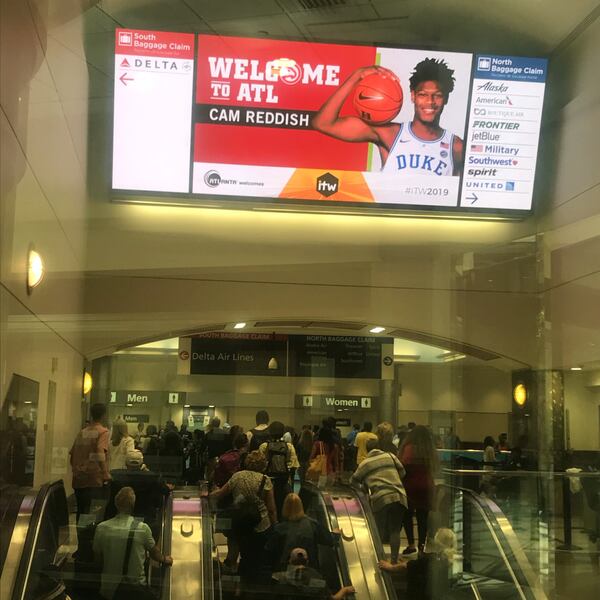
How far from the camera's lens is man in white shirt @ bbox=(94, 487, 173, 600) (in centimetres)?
399

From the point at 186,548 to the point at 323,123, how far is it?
10.3ft

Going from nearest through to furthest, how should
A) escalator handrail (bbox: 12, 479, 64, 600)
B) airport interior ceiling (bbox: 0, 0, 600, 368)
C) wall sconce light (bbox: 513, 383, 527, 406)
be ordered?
1. escalator handrail (bbox: 12, 479, 64, 600)
2. airport interior ceiling (bbox: 0, 0, 600, 368)
3. wall sconce light (bbox: 513, 383, 527, 406)

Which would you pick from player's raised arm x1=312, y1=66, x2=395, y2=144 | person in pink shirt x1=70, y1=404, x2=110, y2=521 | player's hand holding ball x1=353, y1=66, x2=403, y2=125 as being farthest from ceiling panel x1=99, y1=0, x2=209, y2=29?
person in pink shirt x1=70, y1=404, x2=110, y2=521

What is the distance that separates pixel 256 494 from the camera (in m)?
4.88

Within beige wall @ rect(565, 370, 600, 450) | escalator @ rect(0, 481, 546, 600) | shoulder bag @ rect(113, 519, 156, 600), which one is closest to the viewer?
escalator @ rect(0, 481, 546, 600)

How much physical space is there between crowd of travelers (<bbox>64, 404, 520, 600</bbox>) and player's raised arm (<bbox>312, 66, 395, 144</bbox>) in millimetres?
2245

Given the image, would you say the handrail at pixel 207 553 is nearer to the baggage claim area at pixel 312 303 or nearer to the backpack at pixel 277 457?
the baggage claim area at pixel 312 303

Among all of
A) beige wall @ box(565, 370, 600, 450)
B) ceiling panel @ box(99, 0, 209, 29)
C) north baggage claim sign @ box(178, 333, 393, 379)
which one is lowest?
beige wall @ box(565, 370, 600, 450)

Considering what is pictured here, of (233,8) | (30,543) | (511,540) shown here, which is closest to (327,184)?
(233,8)

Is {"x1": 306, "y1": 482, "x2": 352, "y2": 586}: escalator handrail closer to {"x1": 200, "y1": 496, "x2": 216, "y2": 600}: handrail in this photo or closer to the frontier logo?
{"x1": 200, "y1": 496, "x2": 216, "y2": 600}: handrail

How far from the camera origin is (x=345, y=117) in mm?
5043

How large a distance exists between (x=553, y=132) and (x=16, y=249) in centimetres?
464

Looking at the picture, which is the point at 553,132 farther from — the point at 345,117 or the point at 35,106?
the point at 35,106

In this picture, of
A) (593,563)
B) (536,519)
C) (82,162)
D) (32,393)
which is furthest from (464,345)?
(32,393)
